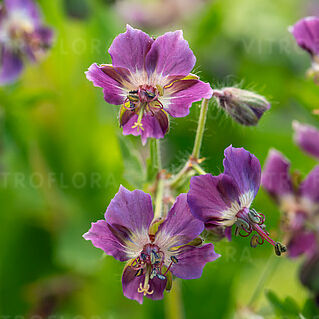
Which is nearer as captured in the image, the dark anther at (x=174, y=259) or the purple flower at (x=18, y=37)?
the dark anther at (x=174, y=259)

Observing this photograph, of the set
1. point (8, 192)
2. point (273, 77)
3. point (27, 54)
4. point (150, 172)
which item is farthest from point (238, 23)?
point (150, 172)

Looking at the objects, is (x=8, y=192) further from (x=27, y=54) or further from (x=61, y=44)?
(x=61, y=44)

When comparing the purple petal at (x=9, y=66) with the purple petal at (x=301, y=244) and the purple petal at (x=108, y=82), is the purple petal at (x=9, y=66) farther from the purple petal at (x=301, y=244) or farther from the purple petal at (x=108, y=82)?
the purple petal at (x=301, y=244)

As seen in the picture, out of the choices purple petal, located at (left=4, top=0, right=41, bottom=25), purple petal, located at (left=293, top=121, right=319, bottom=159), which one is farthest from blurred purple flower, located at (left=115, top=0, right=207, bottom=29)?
purple petal, located at (left=293, top=121, right=319, bottom=159)

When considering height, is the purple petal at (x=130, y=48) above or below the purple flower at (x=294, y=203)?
above

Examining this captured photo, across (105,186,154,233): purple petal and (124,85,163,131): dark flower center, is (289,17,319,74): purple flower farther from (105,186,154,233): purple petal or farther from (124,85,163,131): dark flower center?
(105,186,154,233): purple petal

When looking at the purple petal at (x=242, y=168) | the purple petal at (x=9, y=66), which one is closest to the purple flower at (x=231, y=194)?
the purple petal at (x=242, y=168)
